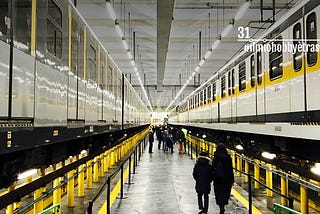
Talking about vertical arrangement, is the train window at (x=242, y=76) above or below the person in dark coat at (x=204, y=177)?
above

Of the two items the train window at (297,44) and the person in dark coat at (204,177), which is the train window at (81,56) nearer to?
the person in dark coat at (204,177)

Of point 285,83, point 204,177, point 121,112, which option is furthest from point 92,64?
point 121,112

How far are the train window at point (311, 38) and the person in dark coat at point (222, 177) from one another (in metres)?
3.18

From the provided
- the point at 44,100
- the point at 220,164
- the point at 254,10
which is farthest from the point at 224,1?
the point at 44,100

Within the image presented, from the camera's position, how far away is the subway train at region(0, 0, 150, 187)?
10.3 feet

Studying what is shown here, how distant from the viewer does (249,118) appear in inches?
322

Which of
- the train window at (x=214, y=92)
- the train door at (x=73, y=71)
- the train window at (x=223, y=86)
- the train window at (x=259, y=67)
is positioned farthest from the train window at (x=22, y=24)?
the train window at (x=214, y=92)

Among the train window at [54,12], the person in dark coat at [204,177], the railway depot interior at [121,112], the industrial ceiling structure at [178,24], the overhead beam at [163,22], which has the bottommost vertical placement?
the person in dark coat at [204,177]

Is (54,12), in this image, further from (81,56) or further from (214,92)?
(214,92)

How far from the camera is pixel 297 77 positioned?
5305mm

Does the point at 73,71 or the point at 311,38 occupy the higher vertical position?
the point at 311,38

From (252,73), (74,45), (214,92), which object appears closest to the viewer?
(74,45)

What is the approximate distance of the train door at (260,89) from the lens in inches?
278

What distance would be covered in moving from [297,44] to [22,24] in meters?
3.84
